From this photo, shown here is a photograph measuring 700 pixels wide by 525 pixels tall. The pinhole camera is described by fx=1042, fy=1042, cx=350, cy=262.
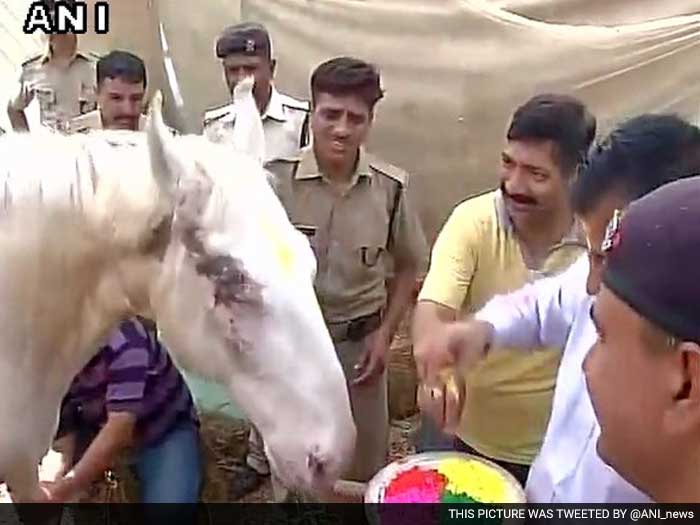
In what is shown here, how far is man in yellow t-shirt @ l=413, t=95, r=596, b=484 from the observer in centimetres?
161

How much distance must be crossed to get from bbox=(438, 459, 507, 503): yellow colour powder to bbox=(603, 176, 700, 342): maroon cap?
372 millimetres

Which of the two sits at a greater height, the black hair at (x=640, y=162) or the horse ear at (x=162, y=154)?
the black hair at (x=640, y=162)

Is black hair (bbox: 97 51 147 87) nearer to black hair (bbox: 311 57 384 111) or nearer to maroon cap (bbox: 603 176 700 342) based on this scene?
black hair (bbox: 311 57 384 111)

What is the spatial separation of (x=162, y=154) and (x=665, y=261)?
776 millimetres

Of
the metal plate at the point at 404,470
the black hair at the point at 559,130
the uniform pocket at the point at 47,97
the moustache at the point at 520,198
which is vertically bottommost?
the uniform pocket at the point at 47,97

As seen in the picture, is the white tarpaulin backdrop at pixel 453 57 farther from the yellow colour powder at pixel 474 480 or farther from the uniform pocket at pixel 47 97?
the yellow colour powder at pixel 474 480

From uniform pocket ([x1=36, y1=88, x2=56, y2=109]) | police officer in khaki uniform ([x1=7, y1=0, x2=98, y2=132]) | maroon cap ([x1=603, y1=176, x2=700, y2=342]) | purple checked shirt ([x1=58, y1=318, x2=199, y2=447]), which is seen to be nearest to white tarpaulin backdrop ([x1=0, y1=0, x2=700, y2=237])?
police officer in khaki uniform ([x1=7, y1=0, x2=98, y2=132])

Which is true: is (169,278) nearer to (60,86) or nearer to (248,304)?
(248,304)

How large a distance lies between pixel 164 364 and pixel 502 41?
1.85 metres

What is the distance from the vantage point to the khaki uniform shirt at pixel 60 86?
3152 millimetres

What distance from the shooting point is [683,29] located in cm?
298

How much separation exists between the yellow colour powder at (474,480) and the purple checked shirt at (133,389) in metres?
0.74

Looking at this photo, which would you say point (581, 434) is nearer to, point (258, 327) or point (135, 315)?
point (258, 327)

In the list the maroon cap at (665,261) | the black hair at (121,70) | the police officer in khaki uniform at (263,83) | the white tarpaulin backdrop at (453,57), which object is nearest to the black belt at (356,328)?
the police officer in khaki uniform at (263,83)
